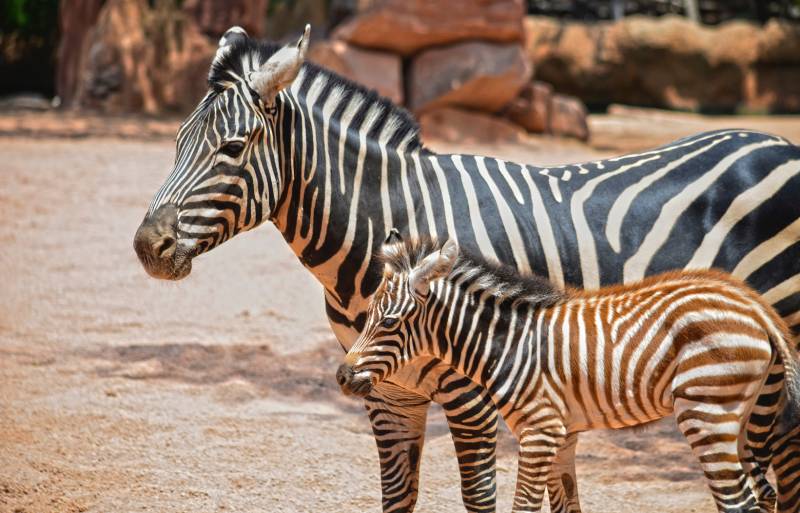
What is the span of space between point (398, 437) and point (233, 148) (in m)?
1.61

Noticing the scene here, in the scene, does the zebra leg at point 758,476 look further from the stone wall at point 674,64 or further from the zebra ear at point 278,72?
the stone wall at point 674,64

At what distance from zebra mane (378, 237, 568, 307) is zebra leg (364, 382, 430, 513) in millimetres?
719

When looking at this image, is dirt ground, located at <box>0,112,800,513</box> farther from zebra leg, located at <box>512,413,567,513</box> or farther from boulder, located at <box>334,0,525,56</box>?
boulder, located at <box>334,0,525,56</box>

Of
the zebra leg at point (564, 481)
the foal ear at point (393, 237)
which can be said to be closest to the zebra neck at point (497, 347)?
the foal ear at point (393, 237)

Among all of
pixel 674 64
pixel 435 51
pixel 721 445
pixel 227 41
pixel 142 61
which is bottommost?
pixel 142 61

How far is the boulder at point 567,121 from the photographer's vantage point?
692 inches

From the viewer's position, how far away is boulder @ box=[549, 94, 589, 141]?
57.7 feet

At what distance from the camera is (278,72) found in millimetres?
4309

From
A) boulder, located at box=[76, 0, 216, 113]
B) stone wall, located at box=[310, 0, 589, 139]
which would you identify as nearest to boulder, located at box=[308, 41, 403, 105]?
stone wall, located at box=[310, 0, 589, 139]

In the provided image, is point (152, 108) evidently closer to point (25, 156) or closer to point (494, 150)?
point (25, 156)

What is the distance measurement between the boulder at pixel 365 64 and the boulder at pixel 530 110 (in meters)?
2.12

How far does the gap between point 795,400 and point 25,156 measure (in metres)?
11.8

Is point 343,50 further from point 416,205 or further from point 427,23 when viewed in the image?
point 416,205

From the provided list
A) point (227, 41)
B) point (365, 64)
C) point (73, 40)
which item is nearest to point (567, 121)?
point (365, 64)
